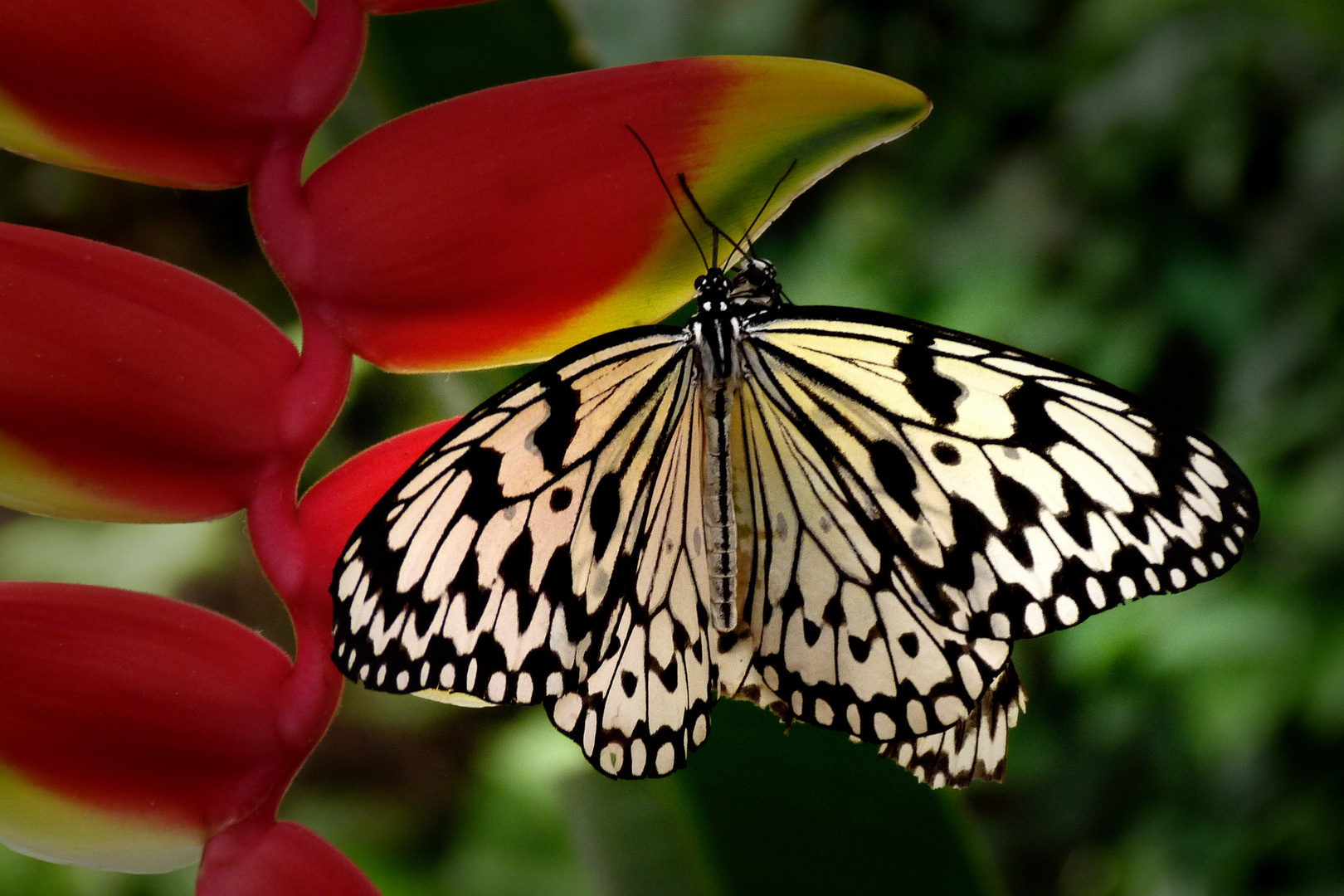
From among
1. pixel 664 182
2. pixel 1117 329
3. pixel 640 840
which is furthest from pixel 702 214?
pixel 1117 329

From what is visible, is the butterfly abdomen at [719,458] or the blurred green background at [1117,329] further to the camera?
the blurred green background at [1117,329]

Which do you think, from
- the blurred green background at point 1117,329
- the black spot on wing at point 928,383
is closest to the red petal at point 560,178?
the black spot on wing at point 928,383

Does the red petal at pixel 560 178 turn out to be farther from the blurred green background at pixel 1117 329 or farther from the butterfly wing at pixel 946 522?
the blurred green background at pixel 1117 329

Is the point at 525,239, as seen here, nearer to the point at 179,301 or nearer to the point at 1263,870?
the point at 179,301

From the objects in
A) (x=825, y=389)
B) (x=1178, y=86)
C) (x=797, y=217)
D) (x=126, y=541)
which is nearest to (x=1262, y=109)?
(x=1178, y=86)

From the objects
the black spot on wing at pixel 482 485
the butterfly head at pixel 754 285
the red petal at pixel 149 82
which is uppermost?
the butterfly head at pixel 754 285

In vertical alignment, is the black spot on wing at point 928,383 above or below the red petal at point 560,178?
above
